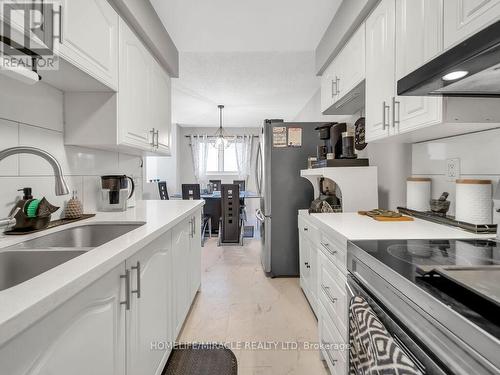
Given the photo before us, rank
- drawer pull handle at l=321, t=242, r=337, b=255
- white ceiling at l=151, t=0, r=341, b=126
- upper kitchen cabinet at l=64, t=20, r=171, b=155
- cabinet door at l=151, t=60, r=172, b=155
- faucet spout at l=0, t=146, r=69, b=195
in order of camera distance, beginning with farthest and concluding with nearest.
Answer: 1. cabinet door at l=151, t=60, r=172, b=155
2. white ceiling at l=151, t=0, r=341, b=126
3. upper kitchen cabinet at l=64, t=20, r=171, b=155
4. drawer pull handle at l=321, t=242, r=337, b=255
5. faucet spout at l=0, t=146, r=69, b=195

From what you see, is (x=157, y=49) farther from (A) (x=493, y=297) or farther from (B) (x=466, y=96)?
(A) (x=493, y=297)

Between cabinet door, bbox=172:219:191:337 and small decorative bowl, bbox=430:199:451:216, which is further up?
small decorative bowl, bbox=430:199:451:216

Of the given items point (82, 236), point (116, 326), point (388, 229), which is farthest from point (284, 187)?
point (116, 326)

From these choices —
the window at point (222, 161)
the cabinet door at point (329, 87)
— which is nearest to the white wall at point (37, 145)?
the cabinet door at point (329, 87)

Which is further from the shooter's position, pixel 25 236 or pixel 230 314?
pixel 230 314

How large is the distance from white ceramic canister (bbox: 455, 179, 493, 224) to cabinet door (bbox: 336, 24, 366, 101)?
88 cm

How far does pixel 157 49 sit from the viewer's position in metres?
2.13

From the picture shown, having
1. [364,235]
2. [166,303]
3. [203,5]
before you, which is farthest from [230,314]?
[203,5]

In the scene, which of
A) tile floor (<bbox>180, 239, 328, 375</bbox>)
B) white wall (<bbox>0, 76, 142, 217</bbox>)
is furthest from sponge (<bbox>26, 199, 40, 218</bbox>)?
tile floor (<bbox>180, 239, 328, 375</bbox>)

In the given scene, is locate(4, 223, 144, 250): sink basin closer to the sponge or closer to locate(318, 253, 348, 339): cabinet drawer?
the sponge

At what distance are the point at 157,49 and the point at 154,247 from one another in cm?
163

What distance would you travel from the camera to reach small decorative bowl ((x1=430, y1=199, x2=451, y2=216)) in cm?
147

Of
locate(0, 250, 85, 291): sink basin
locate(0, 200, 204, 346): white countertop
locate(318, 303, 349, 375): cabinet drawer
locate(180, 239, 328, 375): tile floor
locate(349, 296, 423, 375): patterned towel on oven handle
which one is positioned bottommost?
locate(180, 239, 328, 375): tile floor

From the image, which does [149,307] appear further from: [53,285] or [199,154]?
[199,154]
